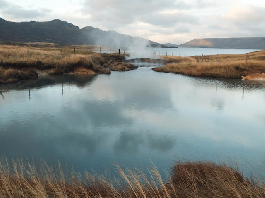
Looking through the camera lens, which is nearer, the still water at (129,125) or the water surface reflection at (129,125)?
the still water at (129,125)

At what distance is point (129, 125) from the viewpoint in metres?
19.1

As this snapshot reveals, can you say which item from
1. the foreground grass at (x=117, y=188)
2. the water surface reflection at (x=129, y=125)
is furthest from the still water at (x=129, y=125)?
the foreground grass at (x=117, y=188)

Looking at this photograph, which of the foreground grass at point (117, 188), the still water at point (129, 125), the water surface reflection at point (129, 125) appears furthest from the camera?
the water surface reflection at point (129, 125)

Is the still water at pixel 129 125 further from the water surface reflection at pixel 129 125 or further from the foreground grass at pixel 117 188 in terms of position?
the foreground grass at pixel 117 188

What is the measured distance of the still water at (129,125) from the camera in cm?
1388

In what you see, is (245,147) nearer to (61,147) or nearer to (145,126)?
(145,126)

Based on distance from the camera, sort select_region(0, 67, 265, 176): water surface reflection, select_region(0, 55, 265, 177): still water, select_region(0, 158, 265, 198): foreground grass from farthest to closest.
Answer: select_region(0, 67, 265, 176): water surface reflection, select_region(0, 55, 265, 177): still water, select_region(0, 158, 265, 198): foreground grass

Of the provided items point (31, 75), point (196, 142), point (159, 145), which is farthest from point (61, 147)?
point (31, 75)

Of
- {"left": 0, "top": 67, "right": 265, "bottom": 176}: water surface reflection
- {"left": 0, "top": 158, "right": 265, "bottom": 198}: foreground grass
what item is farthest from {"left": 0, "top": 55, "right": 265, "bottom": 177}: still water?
{"left": 0, "top": 158, "right": 265, "bottom": 198}: foreground grass

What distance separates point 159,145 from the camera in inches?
606

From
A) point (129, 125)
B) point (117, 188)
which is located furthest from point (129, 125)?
point (117, 188)

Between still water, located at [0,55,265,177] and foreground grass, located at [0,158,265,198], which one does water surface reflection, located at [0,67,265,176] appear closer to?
still water, located at [0,55,265,177]

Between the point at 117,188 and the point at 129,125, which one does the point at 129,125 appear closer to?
the point at 129,125

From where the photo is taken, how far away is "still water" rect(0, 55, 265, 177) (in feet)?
45.5
